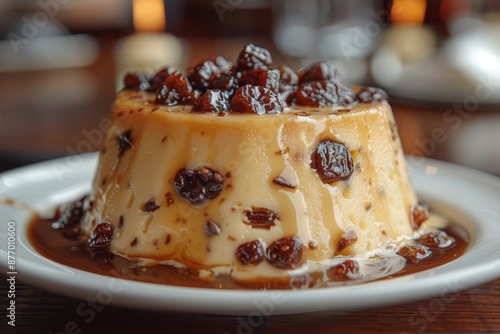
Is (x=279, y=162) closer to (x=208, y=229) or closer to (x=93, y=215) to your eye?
(x=208, y=229)

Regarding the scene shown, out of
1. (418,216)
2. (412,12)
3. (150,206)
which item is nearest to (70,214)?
(150,206)

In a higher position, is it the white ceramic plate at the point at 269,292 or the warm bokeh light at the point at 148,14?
the white ceramic plate at the point at 269,292

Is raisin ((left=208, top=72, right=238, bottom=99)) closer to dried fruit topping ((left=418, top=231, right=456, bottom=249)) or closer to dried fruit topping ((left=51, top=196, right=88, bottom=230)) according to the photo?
dried fruit topping ((left=51, top=196, right=88, bottom=230))

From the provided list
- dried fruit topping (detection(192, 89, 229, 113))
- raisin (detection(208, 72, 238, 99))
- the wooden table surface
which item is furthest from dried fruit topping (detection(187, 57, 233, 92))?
the wooden table surface

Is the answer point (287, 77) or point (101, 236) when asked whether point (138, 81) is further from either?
point (101, 236)

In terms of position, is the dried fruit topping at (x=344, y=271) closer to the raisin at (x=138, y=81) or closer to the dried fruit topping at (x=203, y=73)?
the dried fruit topping at (x=203, y=73)

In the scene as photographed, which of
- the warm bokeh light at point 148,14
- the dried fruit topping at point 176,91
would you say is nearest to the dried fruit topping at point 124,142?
the dried fruit topping at point 176,91

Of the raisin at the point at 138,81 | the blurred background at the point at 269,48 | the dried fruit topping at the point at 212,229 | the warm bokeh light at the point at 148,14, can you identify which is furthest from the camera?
the warm bokeh light at the point at 148,14

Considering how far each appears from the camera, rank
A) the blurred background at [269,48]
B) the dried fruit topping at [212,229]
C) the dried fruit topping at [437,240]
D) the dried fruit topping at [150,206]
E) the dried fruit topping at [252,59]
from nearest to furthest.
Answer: the dried fruit topping at [212,229]
the dried fruit topping at [150,206]
the dried fruit topping at [437,240]
the dried fruit topping at [252,59]
the blurred background at [269,48]
